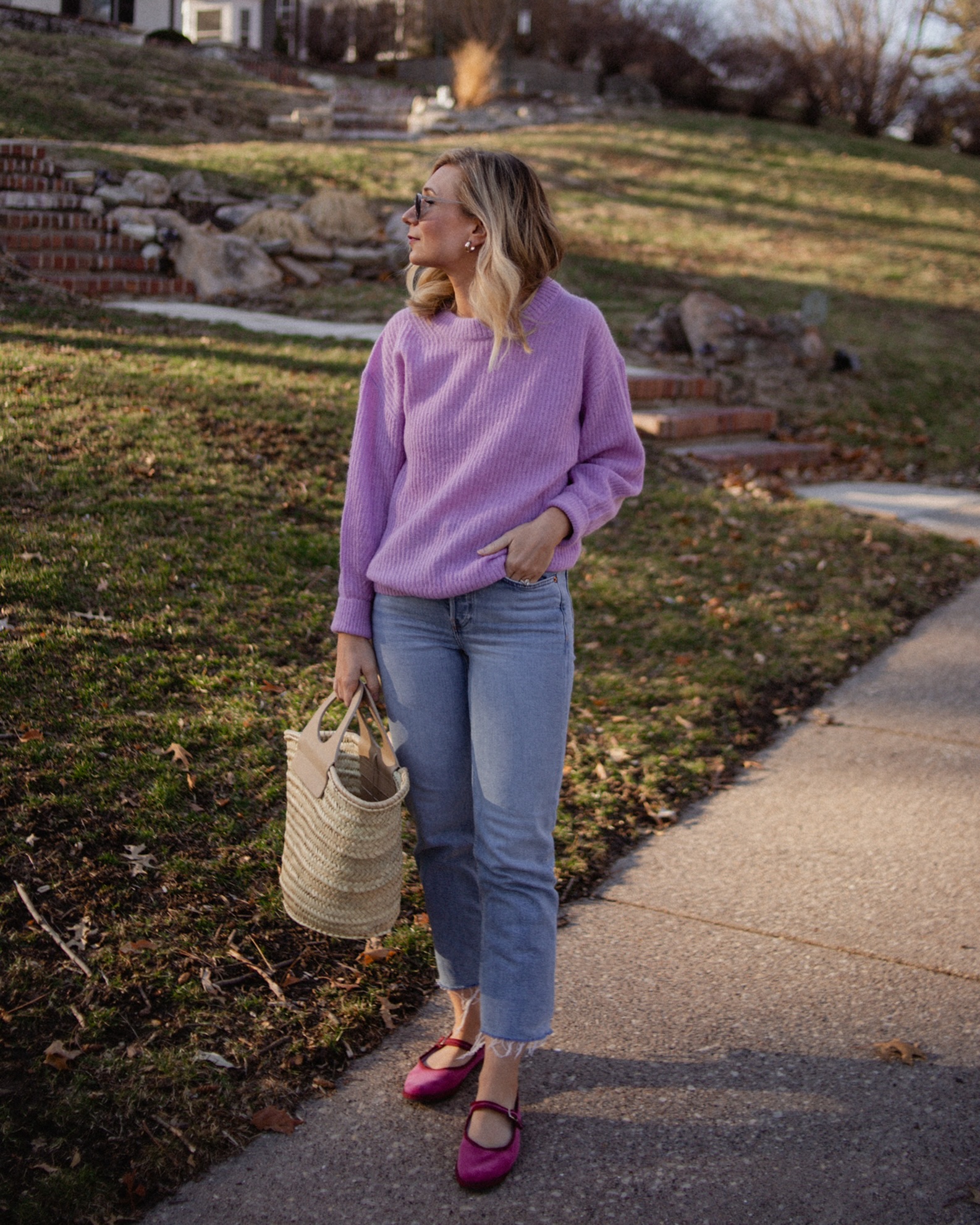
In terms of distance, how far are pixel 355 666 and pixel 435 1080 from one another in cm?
92

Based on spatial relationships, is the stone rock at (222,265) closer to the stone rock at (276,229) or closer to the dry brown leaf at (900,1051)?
the stone rock at (276,229)

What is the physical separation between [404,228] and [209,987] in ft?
32.3

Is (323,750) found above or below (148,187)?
below

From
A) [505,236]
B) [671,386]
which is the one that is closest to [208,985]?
[505,236]

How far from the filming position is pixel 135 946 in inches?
110

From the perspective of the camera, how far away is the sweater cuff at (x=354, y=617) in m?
2.41

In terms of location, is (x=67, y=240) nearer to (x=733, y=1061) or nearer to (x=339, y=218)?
(x=339, y=218)

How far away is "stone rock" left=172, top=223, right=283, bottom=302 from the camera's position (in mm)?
10586

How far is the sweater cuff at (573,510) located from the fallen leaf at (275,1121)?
1344 millimetres

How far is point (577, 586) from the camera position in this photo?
18.2ft

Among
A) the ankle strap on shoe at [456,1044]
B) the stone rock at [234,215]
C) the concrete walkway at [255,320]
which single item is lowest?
the ankle strap on shoe at [456,1044]

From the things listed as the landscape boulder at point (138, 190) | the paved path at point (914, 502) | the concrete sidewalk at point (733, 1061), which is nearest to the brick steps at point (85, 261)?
the landscape boulder at point (138, 190)

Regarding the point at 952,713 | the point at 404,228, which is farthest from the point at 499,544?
→ the point at 404,228

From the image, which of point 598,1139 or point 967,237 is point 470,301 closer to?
point 598,1139
